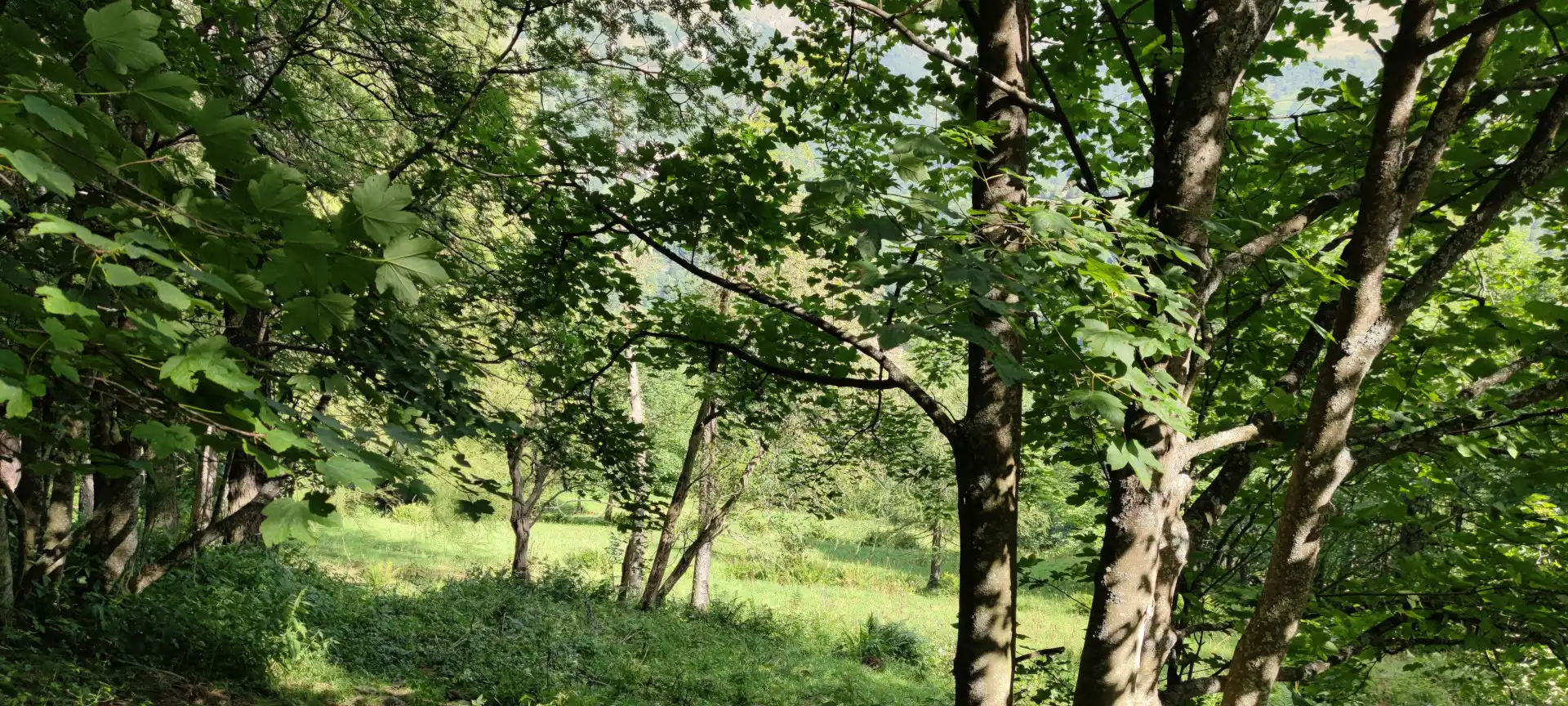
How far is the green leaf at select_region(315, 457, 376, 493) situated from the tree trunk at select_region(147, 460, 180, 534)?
395 centimetres

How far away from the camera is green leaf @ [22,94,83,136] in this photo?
1.04m

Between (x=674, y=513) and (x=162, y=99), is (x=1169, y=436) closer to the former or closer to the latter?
(x=162, y=99)

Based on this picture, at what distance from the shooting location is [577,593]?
1219 centimetres

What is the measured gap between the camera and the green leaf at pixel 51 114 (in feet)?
3.40

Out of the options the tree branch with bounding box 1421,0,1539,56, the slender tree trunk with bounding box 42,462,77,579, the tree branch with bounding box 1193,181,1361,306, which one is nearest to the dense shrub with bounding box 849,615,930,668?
the slender tree trunk with bounding box 42,462,77,579

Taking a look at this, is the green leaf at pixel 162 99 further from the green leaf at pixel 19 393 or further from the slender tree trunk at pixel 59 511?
the slender tree trunk at pixel 59 511

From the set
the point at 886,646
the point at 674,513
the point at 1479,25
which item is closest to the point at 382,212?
the point at 1479,25

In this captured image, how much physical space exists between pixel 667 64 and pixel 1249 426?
140 inches

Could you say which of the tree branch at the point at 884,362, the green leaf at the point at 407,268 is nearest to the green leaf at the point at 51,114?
the green leaf at the point at 407,268

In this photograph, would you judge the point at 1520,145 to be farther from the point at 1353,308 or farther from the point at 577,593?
the point at 577,593

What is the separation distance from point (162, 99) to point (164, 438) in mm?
544

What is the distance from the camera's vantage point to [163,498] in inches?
252

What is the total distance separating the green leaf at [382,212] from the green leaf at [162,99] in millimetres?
267

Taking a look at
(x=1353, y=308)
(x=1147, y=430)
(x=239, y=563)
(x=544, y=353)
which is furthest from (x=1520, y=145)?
(x=239, y=563)
